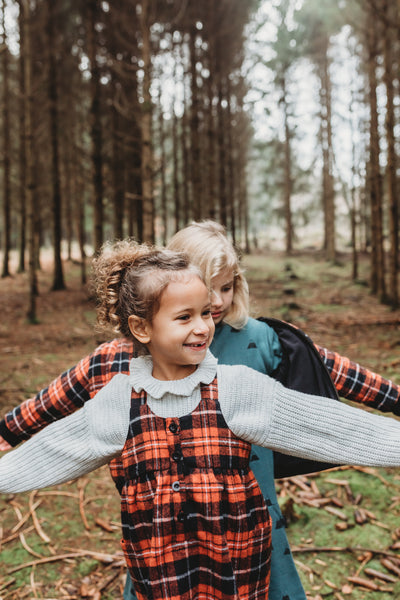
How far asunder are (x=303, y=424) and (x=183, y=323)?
52 cm

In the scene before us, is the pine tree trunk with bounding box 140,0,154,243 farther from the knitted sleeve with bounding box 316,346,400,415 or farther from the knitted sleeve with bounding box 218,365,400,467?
the knitted sleeve with bounding box 218,365,400,467

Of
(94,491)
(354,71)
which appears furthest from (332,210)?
(94,491)

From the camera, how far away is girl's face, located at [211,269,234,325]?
6.57 feet

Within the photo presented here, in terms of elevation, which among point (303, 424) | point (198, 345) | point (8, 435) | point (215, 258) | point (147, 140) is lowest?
point (8, 435)

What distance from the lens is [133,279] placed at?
5.33ft

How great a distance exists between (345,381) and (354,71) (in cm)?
1750

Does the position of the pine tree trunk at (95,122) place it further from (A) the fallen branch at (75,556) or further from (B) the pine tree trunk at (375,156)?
(A) the fallen branch at (75,556)

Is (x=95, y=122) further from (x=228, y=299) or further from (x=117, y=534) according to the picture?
(x=228, y=299)

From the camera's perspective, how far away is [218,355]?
1980 mm

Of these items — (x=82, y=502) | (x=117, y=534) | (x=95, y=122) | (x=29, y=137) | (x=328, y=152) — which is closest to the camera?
(x=117, y=534)

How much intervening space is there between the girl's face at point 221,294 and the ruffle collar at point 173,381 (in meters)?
0.45

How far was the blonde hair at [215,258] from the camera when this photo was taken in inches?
79.3

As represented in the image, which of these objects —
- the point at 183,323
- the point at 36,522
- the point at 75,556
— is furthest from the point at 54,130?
the point at 183,323

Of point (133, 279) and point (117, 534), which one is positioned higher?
point (133, 279)
